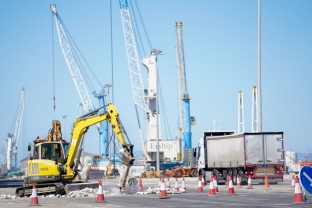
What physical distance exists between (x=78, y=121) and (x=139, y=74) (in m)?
82.8

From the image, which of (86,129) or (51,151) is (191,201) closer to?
(86,129)

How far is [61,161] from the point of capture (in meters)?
35.6

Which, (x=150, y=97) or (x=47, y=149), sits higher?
(x=150, y=97)

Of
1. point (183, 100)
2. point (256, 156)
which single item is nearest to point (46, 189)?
point (256, 156)

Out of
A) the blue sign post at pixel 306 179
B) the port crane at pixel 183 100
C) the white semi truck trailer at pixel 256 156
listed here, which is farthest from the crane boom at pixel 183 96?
the blue sign post at pixel 306 179

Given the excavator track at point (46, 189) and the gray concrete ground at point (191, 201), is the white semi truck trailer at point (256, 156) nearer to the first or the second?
the gray concrete ground at point (191, 201)

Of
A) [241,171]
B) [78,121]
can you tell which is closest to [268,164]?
[241,171]

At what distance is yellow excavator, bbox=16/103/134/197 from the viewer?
112 ft

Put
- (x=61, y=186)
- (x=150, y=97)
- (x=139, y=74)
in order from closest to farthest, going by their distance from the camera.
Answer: (x=61, y=186), (x=150, y=97), (x=139, y=74)

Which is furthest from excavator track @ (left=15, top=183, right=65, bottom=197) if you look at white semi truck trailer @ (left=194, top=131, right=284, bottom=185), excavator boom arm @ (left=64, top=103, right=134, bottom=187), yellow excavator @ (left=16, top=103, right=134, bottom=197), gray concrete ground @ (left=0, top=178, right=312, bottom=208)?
white semi truck trailer @ (left=194, top=131, right=284, bottom=185)

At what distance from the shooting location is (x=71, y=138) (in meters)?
34.9

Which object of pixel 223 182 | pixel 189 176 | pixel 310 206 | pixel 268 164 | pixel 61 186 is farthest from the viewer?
pixel 189 176

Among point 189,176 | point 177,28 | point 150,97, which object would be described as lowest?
point 189,176

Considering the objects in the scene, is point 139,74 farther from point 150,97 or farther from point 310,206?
point 310,206
